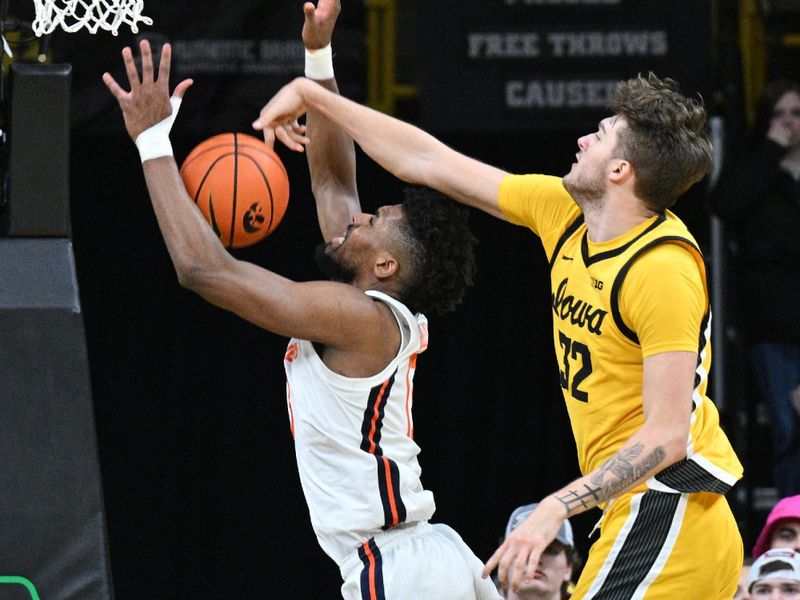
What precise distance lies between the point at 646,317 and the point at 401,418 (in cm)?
93

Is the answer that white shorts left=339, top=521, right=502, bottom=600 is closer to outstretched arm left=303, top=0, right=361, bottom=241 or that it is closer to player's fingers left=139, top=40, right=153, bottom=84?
outstretched arm left=303, top=0, right=361, bottom=241

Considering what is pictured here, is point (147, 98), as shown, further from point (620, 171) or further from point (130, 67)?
point (620, 171)

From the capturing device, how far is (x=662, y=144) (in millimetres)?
3924

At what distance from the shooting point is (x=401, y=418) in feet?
14.2

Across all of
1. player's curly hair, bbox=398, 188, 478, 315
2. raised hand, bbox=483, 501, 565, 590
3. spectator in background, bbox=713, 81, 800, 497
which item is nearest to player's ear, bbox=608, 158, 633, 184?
player's curly hair, bbox=398, 188, 478, 315

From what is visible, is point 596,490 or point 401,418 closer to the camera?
point 596,490

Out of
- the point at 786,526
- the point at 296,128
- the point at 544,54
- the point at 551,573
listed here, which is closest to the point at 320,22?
the point at 296,128

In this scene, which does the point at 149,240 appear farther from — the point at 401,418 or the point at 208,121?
the point at 401,418

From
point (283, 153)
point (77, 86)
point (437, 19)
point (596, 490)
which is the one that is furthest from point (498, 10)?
point (596, 490)

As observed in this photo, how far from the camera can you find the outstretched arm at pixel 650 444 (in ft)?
11.8

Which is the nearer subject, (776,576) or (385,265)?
(385,265)

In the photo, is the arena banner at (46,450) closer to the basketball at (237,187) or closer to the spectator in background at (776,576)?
the basketball at (237,187)

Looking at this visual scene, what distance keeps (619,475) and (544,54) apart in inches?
170

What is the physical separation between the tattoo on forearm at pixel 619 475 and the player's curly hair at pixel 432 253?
3.31 ft
